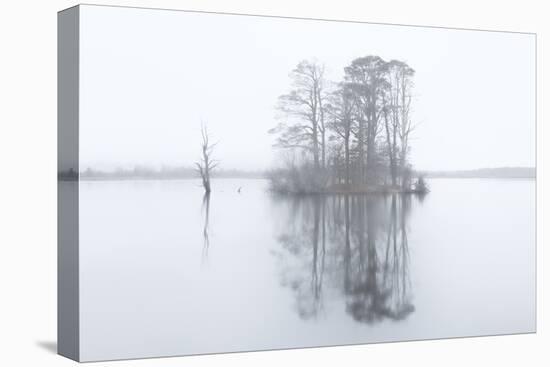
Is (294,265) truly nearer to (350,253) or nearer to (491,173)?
(350,253)

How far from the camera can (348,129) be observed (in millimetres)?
11578

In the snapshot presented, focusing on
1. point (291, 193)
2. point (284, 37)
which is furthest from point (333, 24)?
point (291, 193)

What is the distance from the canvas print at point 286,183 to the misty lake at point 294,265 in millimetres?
14

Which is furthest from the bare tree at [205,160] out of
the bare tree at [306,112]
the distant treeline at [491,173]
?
the distant treeline at [491,173]

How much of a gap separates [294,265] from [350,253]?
0.60 metres

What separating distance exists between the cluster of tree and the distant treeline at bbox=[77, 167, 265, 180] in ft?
1.66

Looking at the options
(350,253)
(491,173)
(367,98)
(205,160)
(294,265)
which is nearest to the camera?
(205,160)

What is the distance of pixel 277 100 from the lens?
11195mm

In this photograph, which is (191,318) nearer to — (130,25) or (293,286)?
(293,286)

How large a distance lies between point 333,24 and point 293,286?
2.48m

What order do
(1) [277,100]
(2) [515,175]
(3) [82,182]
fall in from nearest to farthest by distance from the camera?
1. (3) [82,182]
2. (1) [277,100]
3. (2) [515,175]

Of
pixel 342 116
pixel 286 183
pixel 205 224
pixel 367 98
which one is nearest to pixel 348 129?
pixel 342 116

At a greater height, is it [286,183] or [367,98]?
[367,98]

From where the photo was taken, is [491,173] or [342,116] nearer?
[342,116]
